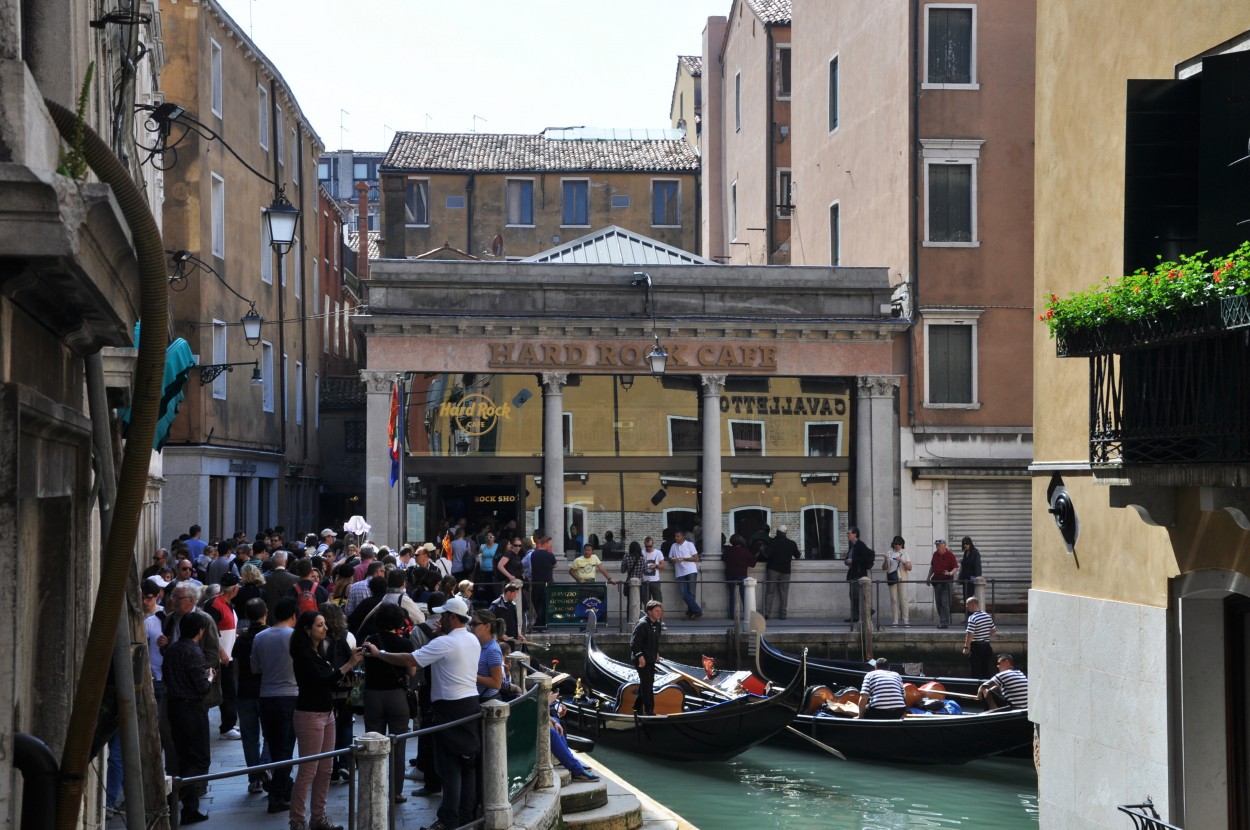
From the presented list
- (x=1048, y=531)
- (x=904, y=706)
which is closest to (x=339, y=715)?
(x=1048, y=531)

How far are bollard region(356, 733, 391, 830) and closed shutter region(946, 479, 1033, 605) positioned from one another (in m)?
20.1

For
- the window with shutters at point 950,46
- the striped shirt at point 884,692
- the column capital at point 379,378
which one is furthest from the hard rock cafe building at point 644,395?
the striped shirt at point 884,692

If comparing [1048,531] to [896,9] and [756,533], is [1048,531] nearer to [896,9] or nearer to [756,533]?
[756,533]

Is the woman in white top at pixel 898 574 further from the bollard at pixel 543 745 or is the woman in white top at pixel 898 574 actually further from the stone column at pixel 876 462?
the bollard at pixel 543 745

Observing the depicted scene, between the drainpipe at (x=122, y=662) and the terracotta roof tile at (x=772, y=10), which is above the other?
the terracotta roof tile at (x=772, y=10)

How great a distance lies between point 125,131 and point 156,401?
818 centimetres

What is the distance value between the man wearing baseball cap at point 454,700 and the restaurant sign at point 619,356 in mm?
16395

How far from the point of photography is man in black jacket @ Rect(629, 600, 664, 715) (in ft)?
66.1

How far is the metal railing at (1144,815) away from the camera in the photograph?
9723 millimetres

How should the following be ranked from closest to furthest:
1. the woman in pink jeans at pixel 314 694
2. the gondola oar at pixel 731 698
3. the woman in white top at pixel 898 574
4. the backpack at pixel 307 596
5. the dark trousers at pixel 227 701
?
1. the woman in pink jeans at pixel 314 694
2. the backpack at pixel 307 596
3. the dark trousers at pixel 227 701
4. the gondola oar at pixel 731 698
5. the woman in white top at pixel 898 574

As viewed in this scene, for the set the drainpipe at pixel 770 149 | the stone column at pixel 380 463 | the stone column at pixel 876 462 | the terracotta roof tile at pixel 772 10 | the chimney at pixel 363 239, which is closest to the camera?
the stone column at pixel 380 463

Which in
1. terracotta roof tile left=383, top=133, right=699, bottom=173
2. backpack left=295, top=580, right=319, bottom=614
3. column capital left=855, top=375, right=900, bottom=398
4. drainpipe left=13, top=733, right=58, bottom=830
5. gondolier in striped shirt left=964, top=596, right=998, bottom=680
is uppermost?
terracotta roof tile left=383, top=133, right=699, bottom=173

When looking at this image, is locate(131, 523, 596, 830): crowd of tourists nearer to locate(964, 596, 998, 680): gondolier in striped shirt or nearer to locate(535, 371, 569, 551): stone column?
locate(964, 596, 998, 680): gondolier in striped shirt

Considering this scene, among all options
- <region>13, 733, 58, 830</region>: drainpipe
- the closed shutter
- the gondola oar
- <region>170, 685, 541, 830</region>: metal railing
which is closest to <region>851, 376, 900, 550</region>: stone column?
the closed shutter
